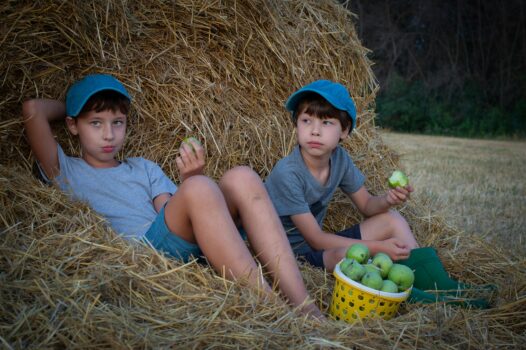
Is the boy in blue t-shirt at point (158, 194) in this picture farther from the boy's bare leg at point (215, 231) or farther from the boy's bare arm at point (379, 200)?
Answer: the boy's bare arm at point (379, 200)

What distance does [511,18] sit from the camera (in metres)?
12.3

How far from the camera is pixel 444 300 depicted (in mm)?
2141

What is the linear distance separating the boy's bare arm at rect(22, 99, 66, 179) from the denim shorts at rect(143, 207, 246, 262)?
641 millimetres

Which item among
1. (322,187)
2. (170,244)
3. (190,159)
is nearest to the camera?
(170,244)

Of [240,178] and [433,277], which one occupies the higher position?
[240,178]

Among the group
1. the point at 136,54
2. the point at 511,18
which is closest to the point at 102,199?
the point at 136,54

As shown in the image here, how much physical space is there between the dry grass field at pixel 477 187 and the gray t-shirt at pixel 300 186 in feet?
3.01

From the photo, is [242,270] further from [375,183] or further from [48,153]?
[375,183]

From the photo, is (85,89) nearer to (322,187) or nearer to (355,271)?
(322,187)

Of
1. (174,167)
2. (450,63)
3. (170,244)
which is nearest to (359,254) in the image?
(170,244)

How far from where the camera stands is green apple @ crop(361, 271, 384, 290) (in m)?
1.94

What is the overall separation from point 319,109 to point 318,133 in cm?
12

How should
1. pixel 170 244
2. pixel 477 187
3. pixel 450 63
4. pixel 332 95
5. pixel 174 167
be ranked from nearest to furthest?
1. pixel 170 244
2. pixel 332 95
3. pixel 174 167
4. pixel 477 187
5. pixel 450 63

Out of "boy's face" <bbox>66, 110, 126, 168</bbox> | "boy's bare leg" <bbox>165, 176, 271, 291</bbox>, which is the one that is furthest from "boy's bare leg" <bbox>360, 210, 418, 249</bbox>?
"boy's face" <bbox>66, 110, 126, 168</bbox>
